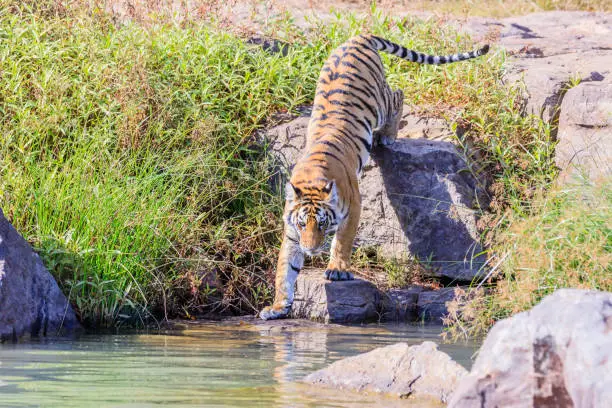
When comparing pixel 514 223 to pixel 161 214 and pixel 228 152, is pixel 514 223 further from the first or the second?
pixel 228 152

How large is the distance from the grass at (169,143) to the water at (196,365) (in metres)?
0.57

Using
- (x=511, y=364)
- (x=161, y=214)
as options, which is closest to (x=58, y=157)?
(x=161, y=214)

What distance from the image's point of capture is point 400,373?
14.3 feet

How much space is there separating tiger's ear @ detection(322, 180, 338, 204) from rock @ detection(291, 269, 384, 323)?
25.3 inches

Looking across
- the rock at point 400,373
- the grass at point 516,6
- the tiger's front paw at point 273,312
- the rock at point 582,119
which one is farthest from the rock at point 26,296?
the grass at point 516,6

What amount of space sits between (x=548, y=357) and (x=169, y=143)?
5.37 metres

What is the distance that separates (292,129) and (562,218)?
3.89m

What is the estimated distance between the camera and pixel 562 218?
16.5ft

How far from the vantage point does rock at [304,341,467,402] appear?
4191 millimetres

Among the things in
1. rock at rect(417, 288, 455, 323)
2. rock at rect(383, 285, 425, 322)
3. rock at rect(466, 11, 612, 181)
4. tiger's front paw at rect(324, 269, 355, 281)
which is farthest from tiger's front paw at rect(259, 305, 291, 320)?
rock at rect(466, 11, 612, 181)

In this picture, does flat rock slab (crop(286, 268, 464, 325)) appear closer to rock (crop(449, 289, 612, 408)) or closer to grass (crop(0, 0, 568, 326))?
grass (crop(0, 0, 568, 326))

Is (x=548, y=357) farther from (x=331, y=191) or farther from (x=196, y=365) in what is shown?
(x=331, y=191)

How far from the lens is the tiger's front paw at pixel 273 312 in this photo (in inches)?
273

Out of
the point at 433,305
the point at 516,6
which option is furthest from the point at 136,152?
the point at 516,6
